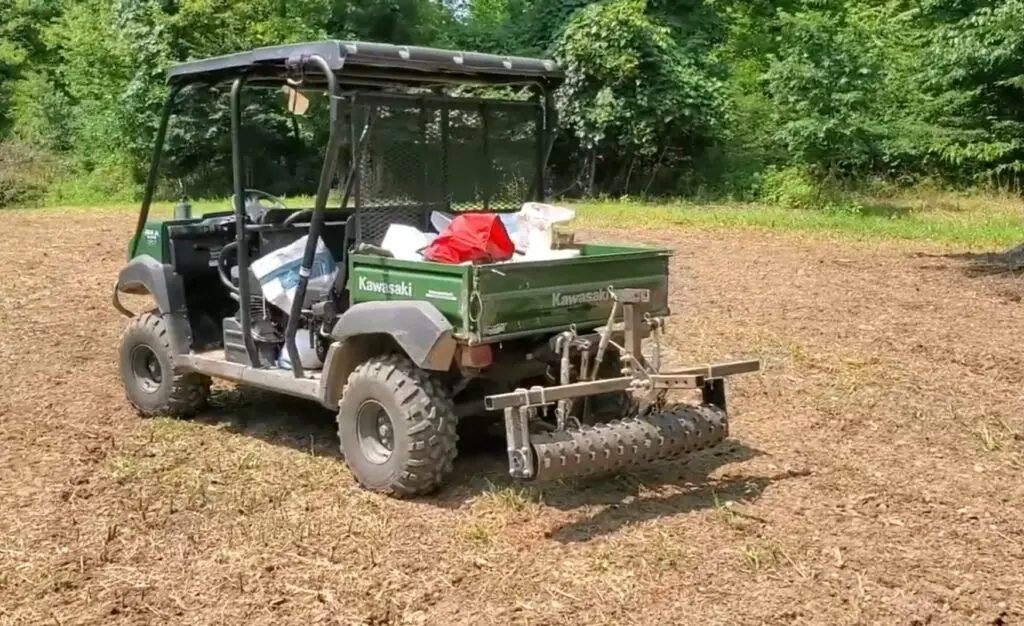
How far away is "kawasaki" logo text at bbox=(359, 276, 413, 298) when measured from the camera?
16.6 ft

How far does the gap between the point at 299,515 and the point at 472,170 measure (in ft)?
6.76

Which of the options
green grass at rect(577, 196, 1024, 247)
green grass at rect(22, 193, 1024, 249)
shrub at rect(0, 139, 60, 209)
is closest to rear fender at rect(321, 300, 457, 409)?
green grass at rect(22, 193, 1024, 249)

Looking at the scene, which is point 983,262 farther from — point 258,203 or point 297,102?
point 297,102

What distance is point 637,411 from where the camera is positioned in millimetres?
5371

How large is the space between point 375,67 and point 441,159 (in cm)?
61

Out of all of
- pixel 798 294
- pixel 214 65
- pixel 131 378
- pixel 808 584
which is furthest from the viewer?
pixel 798 294

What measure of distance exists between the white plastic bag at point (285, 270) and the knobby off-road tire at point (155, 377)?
35.8 inches

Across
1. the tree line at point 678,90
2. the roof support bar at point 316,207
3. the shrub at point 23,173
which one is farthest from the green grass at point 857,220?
the shrub at point 23,173

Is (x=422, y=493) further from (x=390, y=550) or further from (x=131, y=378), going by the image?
(x=131, y=378)

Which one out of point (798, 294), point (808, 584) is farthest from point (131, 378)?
point (798, 294)

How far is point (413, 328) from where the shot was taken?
492cm

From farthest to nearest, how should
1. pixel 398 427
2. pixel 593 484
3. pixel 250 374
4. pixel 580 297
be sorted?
pixel 250 374, pixel 593 484, pixel 580 297, pixel 398 427

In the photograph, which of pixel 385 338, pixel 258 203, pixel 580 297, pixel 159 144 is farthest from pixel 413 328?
pixel 159 144

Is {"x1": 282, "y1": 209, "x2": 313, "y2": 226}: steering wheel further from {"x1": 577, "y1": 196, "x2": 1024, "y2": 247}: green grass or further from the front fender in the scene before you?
{"x1": 577, "y1": 196, "x2": 1024, "y2": 247}: green grass
